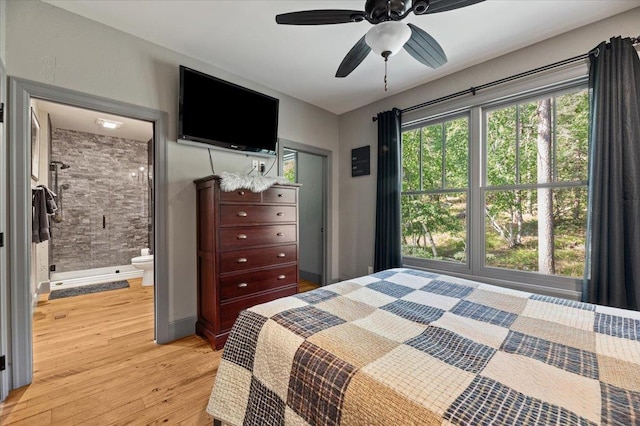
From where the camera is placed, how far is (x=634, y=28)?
6.43 feet

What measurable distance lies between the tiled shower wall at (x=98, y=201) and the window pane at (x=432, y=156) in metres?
5.09

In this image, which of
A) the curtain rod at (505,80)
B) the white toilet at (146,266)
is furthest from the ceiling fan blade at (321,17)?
the white toilet at (146,266)

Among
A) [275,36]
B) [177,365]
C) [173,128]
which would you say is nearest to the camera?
[177,365]

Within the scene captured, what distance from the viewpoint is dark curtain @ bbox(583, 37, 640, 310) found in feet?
6.18

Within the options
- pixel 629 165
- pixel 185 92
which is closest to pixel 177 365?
pixel 185 92

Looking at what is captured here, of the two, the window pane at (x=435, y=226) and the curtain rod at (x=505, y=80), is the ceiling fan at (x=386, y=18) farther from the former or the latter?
the window pane at (x=435, y=226)

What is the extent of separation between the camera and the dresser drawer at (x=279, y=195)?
2686mm

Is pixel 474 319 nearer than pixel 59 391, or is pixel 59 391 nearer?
pixel 474 319

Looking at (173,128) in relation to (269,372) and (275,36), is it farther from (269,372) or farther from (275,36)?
(269,372)

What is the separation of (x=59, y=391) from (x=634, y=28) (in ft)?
15.6

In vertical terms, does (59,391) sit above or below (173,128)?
below

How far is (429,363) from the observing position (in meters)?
0.82

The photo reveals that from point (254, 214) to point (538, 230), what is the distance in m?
2.70

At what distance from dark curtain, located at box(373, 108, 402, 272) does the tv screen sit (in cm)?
137
